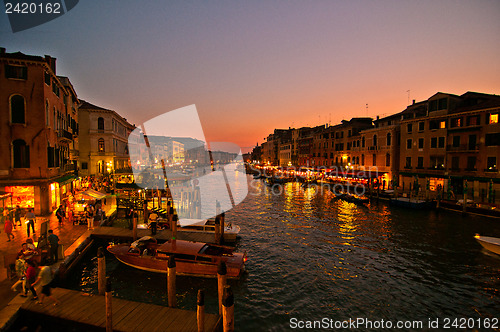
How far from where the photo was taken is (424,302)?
38.7 feet

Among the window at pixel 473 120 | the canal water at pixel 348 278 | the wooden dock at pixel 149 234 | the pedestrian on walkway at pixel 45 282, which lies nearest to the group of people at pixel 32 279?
the pedestrian on walkway at pixel 45 282

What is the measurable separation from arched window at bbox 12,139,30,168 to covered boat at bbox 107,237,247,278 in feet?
35.8

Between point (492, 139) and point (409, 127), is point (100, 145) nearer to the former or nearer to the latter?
point (409, 127)

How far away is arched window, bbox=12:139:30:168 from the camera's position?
720 inches

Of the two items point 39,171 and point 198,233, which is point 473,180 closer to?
point 198,233

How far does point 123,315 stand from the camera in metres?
8.43

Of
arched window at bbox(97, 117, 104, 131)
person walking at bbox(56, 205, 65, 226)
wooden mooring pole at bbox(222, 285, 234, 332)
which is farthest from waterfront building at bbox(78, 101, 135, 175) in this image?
wooden mooring pole at bbox(222, 285, 234, 332)

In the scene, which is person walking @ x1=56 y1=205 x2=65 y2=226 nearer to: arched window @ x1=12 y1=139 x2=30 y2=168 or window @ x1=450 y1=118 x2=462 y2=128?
arched window @ x1=12 y1=139 x2=30 y2=168

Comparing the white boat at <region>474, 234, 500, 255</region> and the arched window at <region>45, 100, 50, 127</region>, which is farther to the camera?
the arched window at <region>45, 100, 50, 127</region>

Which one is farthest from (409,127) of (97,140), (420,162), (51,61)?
(97,140)

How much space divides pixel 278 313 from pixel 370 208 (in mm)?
26734

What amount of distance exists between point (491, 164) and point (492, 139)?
293 centimetres

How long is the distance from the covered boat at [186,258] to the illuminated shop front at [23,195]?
33.9ft

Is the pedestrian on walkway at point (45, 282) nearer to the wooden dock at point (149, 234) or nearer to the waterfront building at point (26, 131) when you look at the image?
the wooden dock at point (149, 234)
